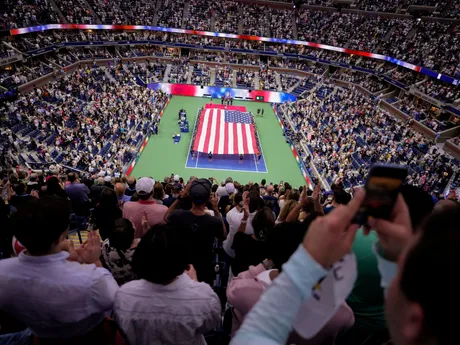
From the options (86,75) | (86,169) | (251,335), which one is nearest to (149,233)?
(251,335)

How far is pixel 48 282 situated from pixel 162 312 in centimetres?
77

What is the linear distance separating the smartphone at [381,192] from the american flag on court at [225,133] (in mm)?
18977

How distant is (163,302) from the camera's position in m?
1.96

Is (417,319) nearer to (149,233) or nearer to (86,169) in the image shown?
(149,233)

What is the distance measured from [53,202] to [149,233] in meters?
0.70

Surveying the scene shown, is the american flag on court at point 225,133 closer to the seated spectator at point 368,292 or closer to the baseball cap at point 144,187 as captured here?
the baseball cap at point 144,187

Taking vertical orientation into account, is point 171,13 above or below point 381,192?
above

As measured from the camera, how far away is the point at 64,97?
22.7 meters

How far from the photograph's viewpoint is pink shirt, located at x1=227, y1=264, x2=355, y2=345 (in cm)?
177

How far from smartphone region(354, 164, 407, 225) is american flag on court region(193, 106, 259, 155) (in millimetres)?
18977

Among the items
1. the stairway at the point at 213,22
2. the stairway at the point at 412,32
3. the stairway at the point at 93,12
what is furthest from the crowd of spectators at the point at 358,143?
the stairway at the point at 93,12

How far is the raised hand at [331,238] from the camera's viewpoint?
98 centimetres

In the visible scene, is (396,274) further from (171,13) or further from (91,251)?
(171,13)

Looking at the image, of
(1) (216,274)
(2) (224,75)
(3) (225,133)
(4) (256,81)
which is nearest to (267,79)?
(4) (256,81)
